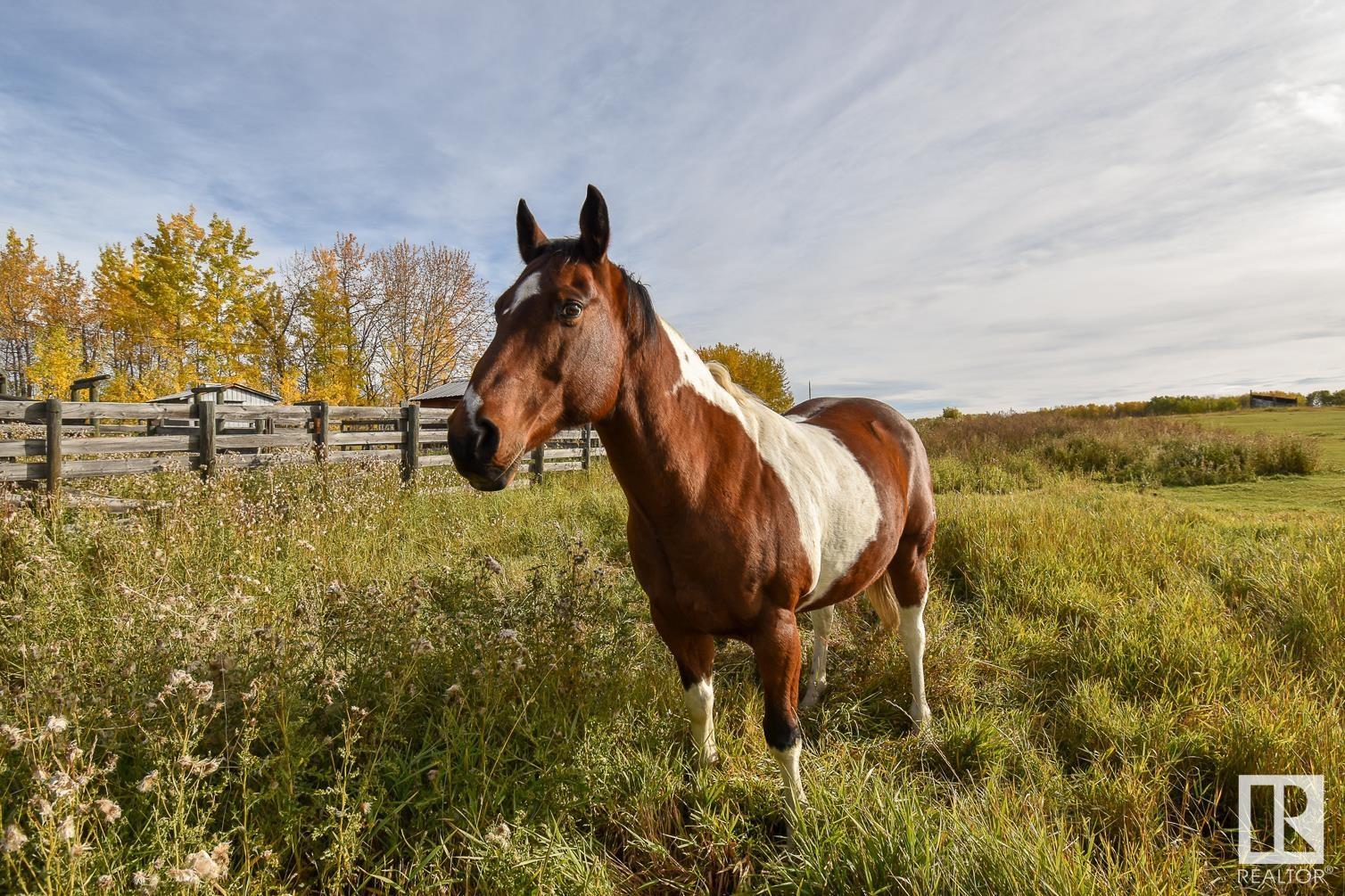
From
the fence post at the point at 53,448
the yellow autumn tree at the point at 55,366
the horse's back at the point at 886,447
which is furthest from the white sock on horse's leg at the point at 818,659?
the yellow autumn tree at the point at 55,366

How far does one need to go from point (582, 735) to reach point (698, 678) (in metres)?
0.63

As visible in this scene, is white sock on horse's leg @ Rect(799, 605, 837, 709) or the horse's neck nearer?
the horse's neck

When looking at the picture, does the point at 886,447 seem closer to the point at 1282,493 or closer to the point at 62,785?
the point at 62,785

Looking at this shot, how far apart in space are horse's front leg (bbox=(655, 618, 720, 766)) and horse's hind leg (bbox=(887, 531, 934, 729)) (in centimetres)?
149

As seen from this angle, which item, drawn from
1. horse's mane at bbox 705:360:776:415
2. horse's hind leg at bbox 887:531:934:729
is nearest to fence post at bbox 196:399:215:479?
horse's mane at bbox 705:360:776:415

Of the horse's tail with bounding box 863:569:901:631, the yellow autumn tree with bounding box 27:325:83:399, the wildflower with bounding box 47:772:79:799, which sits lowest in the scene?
the horse's tail with bounding box 863:569:901:631

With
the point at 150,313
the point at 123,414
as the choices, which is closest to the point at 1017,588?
the point at 123,414

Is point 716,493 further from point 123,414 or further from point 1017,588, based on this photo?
point 123,414

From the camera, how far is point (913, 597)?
3482 mm

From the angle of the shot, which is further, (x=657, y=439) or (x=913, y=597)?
(x=913, y=597)

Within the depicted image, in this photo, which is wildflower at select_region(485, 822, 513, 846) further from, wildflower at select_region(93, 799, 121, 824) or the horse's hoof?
the horse's hoof

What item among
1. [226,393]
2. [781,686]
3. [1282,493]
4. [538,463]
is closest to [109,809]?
[781,686]

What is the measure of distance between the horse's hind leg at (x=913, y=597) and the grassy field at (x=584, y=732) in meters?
0.21

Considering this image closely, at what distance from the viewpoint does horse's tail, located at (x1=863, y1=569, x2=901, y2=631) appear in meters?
3.56
